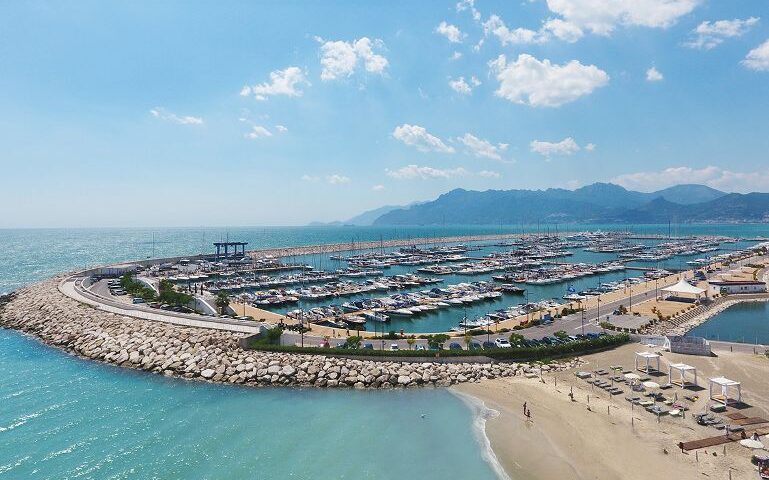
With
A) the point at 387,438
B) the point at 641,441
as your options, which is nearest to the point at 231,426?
the point at 387,438

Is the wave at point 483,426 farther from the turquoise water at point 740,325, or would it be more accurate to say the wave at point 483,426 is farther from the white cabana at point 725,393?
the turquoise water at point 740,325

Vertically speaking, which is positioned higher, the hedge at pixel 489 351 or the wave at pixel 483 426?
the hedge at pixel 489 351

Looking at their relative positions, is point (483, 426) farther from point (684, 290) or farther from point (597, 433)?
point (684, 290)

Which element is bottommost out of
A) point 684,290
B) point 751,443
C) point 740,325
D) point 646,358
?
point 740,325

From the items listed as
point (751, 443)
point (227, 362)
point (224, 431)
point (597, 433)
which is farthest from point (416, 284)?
point (751, 443)

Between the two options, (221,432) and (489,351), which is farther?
(489,351)

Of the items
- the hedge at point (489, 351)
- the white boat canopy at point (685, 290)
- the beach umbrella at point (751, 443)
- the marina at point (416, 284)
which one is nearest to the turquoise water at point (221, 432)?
the hedge at point (489, 351)
